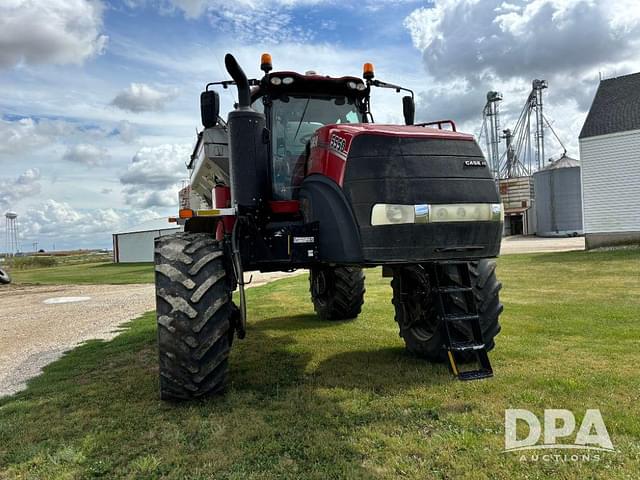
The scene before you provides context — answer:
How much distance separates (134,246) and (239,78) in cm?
4430

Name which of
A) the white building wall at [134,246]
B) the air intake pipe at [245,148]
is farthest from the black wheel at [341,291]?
the white building wall at [134,246]

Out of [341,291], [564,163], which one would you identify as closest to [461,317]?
[341,291]

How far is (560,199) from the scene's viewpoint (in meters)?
42.9

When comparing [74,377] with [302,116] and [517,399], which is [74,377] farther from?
[517,399]

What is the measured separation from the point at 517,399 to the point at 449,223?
5.20 ft

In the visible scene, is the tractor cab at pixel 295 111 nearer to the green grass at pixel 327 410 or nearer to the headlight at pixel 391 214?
the headlight at pixel 391 214

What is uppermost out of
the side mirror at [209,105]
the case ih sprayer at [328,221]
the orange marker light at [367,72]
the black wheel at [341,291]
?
the orange marker light at [367,72]

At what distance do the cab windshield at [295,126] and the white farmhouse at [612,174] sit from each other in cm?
2019

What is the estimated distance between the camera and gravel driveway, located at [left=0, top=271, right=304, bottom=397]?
7.30 m

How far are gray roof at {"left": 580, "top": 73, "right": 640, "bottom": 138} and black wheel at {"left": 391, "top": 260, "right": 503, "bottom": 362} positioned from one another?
2059 centimetres

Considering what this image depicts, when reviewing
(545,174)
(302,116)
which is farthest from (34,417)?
(545,174)

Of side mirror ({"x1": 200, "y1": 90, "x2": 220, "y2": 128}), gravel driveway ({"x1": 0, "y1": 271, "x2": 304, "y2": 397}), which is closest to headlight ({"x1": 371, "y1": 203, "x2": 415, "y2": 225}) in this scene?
side mirror ({"x1": 200, "y1": 90, "x2": 220, "y2": 128})

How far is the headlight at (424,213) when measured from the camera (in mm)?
4125

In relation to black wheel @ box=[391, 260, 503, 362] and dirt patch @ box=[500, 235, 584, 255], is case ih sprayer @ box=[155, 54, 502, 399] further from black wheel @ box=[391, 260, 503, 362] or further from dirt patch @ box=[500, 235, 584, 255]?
dirt patch @ box=[500, 235, 584, 255]
